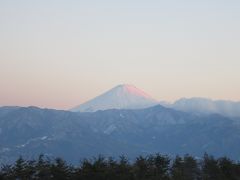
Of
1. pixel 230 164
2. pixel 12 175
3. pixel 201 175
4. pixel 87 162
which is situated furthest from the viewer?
pixel 201 175

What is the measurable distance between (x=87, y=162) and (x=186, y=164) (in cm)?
3928

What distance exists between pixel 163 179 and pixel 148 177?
3203 millimetres

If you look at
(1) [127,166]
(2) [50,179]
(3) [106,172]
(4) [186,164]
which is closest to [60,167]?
(2) [50,179]

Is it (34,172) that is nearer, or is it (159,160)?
(34,172)

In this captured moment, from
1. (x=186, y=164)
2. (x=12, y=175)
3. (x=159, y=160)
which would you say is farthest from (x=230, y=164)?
(x=12, y=175)

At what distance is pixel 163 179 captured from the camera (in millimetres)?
104000

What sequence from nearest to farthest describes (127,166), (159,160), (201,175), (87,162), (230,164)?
(87,162) < (127,166) < (159,160) < (230,164) < (201,175)

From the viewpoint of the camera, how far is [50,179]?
95.2m

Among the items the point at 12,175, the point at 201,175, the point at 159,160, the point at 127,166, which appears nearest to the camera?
the point at 12,175

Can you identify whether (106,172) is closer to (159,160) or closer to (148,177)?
(148,177)

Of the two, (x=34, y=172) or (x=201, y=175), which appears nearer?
(x=34, y=172)

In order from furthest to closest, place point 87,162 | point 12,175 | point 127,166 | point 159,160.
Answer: point 159,160
point 127,166
point 87,162
point 12,175

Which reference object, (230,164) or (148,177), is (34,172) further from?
(230,164)

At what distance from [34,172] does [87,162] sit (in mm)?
10619
